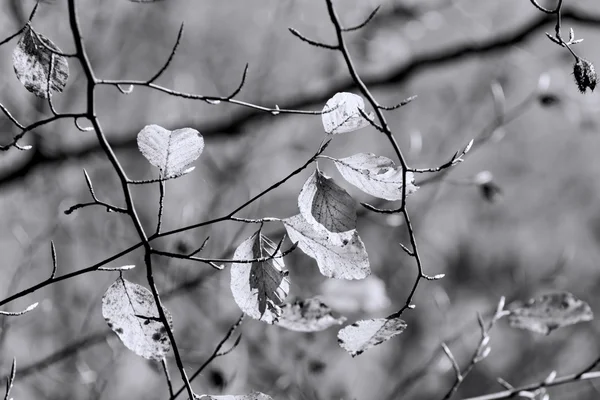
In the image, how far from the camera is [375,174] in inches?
21.0

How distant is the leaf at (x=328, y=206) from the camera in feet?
1.71

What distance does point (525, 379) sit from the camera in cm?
438

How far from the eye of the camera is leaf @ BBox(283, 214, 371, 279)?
55 cm

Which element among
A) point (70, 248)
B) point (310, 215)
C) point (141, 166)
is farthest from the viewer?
point (141, 166)

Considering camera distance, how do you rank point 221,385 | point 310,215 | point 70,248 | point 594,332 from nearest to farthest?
point 310,215 < point 221,385 < point 70,248 < point 594,332

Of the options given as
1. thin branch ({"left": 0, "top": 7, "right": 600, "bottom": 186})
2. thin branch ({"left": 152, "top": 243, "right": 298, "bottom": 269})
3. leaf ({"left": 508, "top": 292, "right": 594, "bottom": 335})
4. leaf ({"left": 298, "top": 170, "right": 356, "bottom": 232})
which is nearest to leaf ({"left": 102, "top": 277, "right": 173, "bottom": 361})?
thin branch ({"left": 152, "top": 243, "right": 298, "bottom": 269})

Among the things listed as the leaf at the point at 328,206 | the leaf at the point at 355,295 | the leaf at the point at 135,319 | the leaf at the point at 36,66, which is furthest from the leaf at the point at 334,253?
the leaf at the point at 355,295

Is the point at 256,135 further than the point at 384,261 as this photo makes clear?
No


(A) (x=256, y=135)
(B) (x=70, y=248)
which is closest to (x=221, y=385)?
(A) (x=256, y=135)

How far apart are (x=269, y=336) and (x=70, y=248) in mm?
2092

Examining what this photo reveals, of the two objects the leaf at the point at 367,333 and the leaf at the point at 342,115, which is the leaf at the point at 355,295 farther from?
the leaf at the point at 342,115

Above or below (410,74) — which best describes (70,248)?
below

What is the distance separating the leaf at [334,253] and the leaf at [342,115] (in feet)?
0.31

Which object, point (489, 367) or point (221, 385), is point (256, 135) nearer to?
point (221, 385)
